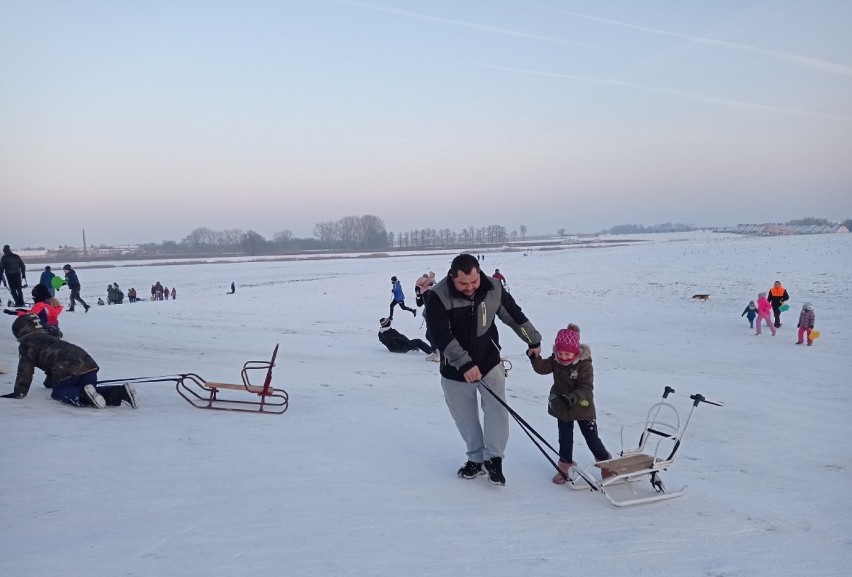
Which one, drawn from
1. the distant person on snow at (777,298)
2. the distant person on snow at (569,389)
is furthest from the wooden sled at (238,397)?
the distant person on snow at (777,298)

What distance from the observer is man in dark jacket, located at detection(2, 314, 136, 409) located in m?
6.80

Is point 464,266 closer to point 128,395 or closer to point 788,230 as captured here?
point 128,395

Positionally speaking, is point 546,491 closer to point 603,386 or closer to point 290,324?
point 603,386

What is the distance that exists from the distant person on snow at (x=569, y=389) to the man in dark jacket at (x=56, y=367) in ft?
17.5

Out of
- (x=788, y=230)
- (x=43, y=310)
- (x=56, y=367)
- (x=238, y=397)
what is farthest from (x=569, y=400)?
(x=788, y=230)

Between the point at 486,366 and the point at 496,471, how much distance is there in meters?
0.94

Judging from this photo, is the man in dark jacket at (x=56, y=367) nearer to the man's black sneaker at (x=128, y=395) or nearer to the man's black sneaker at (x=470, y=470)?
the man's black sneaker at (x=128, y=395)

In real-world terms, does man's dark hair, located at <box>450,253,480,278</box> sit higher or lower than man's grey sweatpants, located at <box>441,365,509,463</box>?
higher

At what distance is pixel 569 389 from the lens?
17.0ft

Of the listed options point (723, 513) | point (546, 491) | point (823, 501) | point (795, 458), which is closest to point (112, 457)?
point (546, 491)

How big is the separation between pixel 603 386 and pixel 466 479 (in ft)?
19.9

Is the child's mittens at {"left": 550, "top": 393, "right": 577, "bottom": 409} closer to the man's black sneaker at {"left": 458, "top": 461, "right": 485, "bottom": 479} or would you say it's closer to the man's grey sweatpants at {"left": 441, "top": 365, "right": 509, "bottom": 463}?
the man's grey sweatpants at {"left": 441, "top": 365, "right": 509, "bottom": 463}

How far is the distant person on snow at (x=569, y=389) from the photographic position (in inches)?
199

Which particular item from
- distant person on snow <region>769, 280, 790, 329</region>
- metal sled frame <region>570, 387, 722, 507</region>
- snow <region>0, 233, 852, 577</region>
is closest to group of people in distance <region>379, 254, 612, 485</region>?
metal sled frame <region>570, 387, 722, 507</region>
